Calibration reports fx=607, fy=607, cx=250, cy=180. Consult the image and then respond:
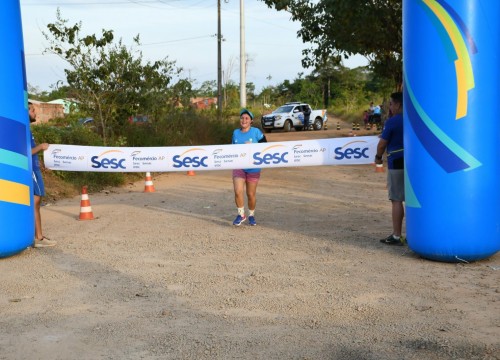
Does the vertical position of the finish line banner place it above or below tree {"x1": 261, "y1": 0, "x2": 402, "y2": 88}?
below

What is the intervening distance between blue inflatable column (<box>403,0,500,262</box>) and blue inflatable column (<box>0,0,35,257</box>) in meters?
4.53

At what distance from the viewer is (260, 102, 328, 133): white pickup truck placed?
3753 cm

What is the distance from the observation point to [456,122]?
638 cm

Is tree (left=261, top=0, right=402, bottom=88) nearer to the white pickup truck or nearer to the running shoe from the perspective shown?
the running shoe

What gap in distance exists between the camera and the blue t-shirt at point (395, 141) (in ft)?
24.8

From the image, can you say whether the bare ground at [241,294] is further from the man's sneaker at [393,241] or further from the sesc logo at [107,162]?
the sesc logo at [107,162]

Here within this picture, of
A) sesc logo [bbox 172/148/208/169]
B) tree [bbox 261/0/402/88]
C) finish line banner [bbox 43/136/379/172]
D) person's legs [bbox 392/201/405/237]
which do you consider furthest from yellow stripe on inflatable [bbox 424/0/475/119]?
tree [bbox 261/0/402/88]

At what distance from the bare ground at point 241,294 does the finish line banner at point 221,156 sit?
0.92 metres

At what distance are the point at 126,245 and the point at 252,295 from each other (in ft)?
9.62

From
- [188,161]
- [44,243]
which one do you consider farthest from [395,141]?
[44,243]

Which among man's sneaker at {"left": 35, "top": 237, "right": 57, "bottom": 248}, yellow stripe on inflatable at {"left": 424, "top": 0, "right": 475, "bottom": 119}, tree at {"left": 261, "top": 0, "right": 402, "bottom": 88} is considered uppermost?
tree at {"left": 261, "top": 0, "right": 402, "bottom": 88}

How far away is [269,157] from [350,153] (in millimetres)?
1214

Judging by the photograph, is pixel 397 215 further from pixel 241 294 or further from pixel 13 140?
pixel 13 140

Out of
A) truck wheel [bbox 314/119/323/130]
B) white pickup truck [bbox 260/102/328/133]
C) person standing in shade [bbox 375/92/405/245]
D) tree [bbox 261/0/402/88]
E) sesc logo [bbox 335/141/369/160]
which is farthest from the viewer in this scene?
truck wheel [bbox 314/119/323/130]
